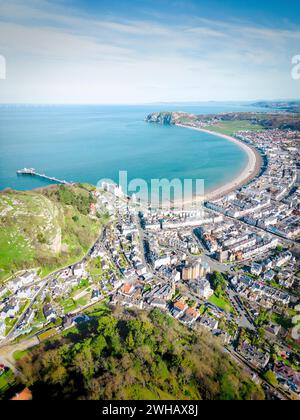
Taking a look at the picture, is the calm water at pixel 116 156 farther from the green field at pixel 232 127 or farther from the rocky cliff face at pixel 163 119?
the rocky cliff face at pixel 163 119

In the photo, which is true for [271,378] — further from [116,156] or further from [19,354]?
[116,156]

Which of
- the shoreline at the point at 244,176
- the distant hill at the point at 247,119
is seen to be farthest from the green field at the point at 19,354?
the distant hill at the point at 247,119

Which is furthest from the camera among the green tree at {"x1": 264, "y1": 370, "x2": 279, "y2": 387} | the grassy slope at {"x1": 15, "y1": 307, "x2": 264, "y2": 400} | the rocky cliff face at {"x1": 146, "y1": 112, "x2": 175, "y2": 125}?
the rocky cliff face at {"x1": 146, "y1": 112, "x2": 175, "y2": 125}

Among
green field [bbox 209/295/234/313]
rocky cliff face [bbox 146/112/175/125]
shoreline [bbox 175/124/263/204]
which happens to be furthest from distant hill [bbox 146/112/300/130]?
green field [bbox 209/295/234/313]

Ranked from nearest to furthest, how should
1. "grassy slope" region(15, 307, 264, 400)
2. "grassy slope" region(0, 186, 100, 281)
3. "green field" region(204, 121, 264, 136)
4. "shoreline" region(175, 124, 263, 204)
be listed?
"grassy slope" region(15, 307, 264, 400) → "grassy slope" region(0, 186, 100, 281) → "shoreline" region(175, 124, 263, 204) → "green field" region(204, 121, 264, 136)

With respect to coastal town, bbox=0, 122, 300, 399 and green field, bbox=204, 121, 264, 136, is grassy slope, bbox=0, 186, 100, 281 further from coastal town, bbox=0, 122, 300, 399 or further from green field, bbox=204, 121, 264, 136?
green field, bbox=204, 121, 264, 136

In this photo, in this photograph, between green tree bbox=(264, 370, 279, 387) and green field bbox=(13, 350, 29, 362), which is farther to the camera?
green field bbox=(13, 350, 29, 362)

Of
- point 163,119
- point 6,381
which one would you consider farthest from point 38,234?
point 163,119
